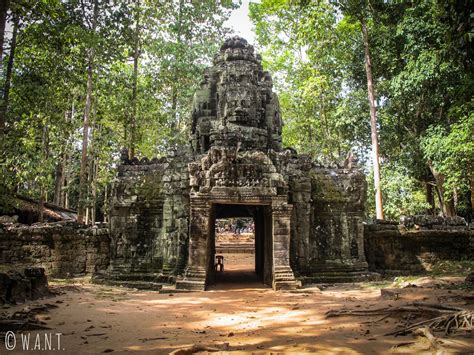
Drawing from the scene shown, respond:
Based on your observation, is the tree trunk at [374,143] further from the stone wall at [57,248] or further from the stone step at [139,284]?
the stone wall at [57,248]

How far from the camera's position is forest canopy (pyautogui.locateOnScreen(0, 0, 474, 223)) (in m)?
13.9

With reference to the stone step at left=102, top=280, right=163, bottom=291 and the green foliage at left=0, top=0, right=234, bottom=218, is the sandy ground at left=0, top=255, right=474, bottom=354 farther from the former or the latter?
the green foliage at left=0, top=0, right=234, bottom=218

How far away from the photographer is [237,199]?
1076 centimetres

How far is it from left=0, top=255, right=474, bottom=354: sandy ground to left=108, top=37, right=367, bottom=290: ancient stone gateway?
1.24m

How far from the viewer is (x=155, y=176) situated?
12.6 m

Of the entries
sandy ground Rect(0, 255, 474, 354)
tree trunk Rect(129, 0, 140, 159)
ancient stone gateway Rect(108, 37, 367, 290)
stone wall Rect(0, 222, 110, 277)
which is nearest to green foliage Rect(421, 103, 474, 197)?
ancient stone gateway Rect(108, 37, 367, 290)

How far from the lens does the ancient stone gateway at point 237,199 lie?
35.2 feet

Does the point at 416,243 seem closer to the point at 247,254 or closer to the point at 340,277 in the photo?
the point at 340,277

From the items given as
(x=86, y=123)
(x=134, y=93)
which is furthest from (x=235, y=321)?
(x=134, y=93)

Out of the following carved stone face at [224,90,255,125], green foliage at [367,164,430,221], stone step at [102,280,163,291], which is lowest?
stone step at [102,280,163,291]

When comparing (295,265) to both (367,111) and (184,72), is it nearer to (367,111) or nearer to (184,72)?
(367,111)

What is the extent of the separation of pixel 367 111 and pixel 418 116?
8.29ft

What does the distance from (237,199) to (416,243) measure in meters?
7.08

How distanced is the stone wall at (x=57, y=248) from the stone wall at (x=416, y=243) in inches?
379
